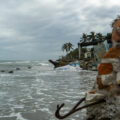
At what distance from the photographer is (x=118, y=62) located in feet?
7.43

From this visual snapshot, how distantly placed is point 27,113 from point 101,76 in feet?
18.1

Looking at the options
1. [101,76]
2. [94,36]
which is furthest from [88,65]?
[101,76]

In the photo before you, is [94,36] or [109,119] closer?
[109,119]

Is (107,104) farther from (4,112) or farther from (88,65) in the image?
(88,65)

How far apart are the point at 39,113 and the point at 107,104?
17.4ft

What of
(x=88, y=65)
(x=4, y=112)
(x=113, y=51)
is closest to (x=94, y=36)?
(x=88, y=65)

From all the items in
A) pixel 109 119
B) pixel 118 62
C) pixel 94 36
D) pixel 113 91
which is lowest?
pixel 109 119

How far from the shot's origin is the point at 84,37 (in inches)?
2665

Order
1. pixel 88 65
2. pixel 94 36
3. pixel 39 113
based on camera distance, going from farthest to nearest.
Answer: pixel 94 36
pixel 88 65
pixel 39 113

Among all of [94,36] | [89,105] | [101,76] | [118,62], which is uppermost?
[94,36]

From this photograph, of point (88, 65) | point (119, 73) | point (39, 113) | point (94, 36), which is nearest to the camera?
point (119, 73)

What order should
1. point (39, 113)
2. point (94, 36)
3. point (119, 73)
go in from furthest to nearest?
point (94, 36)
point (39, 113)
point (119, 73)

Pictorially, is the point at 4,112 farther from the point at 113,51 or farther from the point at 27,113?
the point at 113,51

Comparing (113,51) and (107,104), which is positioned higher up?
(113,51)
